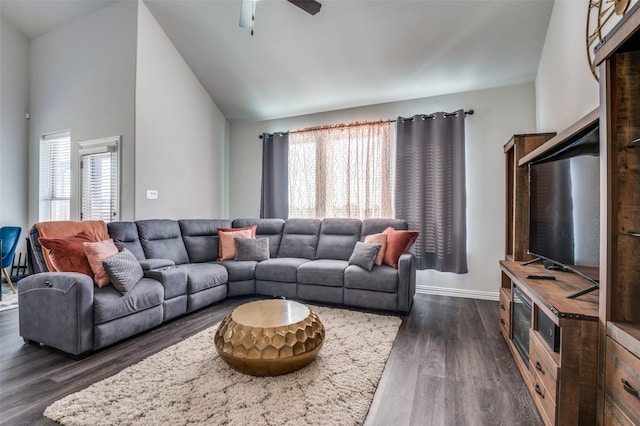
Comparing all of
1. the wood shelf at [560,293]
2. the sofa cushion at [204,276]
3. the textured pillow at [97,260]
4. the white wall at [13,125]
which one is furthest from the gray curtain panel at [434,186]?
the white wall at [13,125]

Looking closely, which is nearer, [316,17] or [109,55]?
[316,17]

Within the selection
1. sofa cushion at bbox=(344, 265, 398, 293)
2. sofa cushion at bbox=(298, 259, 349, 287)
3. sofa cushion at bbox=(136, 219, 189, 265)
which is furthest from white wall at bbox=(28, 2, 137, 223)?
sofa cushion at bbox=(344, 265, 398, 293)

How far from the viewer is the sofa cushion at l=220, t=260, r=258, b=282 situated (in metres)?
3.53

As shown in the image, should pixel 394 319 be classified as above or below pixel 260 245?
below

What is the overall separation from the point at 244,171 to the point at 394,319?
357 centimetres

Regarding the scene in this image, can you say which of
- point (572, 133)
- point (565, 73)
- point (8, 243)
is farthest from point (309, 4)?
point (8, 243)

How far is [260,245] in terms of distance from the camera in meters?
3.88

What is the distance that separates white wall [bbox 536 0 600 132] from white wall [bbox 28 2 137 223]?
448 centimetres

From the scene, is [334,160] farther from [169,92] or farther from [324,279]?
[169,92]

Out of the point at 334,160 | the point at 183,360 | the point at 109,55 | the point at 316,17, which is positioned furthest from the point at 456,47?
the point at 109,55

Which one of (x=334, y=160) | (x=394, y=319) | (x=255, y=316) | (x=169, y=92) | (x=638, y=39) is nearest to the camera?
(x=638, y=39)

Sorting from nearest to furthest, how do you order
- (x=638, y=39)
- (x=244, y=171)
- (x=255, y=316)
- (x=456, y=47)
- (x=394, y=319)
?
(x=638, y=39)
(x=255, y=316)
(x=394, y=319)
(x=456, y=47)
(x=244, y=171)

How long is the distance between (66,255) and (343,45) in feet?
11.4

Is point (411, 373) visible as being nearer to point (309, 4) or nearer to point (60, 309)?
point (60, 309)
